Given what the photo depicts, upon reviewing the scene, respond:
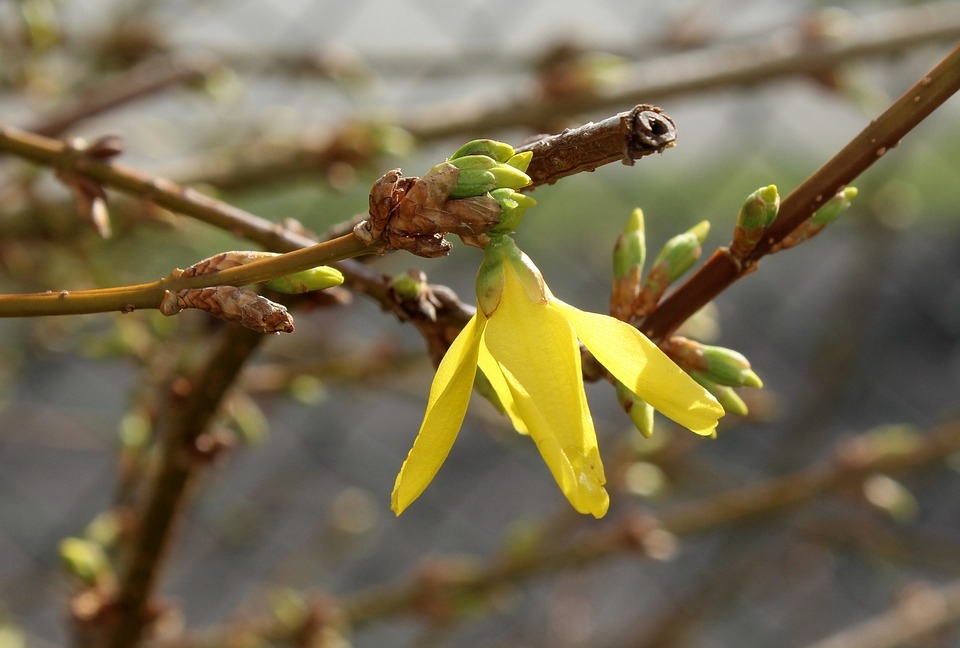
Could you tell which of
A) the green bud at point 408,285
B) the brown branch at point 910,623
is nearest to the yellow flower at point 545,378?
the green bud at point 408,285

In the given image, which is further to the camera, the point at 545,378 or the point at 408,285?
the point at 408,285

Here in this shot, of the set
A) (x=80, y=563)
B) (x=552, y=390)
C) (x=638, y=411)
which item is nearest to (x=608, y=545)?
(x=80, y=563)

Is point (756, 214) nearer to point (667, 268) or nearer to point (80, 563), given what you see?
point (667, 268)

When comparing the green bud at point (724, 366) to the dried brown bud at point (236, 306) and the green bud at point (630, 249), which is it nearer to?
the green bud at point (630, 249)

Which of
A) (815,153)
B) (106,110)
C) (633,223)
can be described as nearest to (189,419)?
(633,223)

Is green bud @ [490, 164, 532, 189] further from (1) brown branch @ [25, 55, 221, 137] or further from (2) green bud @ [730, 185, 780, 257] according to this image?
(1) brown branch @ [25, 55, 221, 137]
